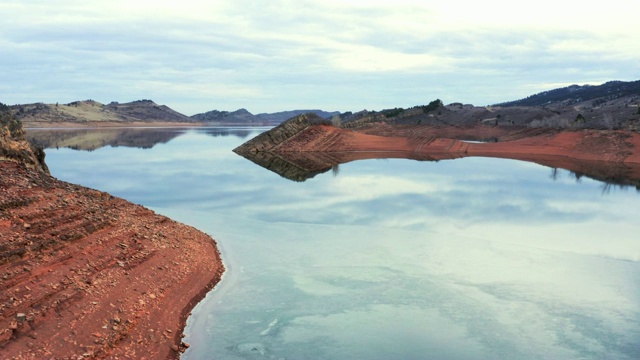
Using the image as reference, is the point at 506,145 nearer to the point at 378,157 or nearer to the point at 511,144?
the point at 511,144

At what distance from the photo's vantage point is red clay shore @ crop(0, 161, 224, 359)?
38.4ft

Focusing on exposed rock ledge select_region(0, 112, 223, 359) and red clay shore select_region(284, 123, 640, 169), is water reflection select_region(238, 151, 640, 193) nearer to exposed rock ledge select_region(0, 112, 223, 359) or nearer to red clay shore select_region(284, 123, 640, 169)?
red clay shore select_region(284, 123, 640, 169)

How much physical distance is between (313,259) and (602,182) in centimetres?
3563

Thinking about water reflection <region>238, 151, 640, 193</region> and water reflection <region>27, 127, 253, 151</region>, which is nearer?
water reflection <region>238, 151, 640, 193</region>

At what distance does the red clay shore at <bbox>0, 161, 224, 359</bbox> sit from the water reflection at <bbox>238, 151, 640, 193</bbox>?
2695 centimetres

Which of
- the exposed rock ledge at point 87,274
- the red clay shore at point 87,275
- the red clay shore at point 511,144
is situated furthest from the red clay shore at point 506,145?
the red clay shore at point 87,275

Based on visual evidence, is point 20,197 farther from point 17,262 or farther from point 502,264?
point 502,264

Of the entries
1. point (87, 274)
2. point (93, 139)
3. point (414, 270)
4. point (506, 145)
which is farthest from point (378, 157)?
point (93, 139)

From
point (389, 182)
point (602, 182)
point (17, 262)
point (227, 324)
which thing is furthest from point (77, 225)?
point (602, 182)

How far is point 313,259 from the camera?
20328 millimetres

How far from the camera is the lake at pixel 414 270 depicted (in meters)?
13.1

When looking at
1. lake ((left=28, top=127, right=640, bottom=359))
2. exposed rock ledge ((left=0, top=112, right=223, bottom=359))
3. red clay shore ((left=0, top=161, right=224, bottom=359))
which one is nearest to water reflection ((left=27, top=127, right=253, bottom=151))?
lake ((left=28, top=127, right=640, bottom=359))

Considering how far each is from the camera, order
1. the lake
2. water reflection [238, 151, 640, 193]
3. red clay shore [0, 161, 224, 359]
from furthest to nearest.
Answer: water reflection [238, 151, 640, 193], the lake, red clay shore [0, 161, 224, 359]

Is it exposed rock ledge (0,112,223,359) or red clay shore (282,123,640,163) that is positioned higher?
red clay shore (282,123,640,163)
